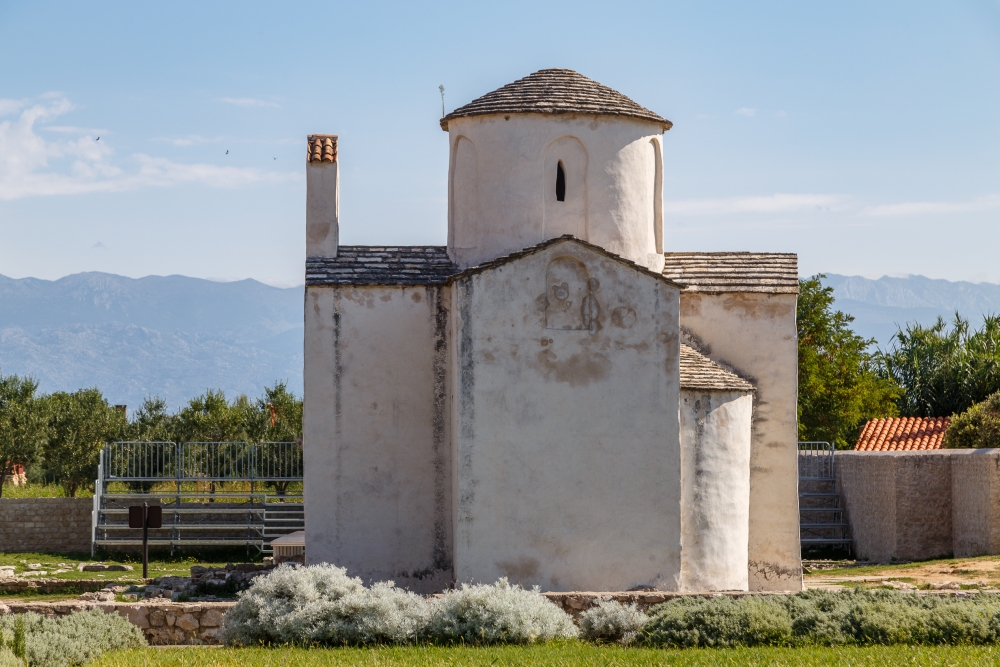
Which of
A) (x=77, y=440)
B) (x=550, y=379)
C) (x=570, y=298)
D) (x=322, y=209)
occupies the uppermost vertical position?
(x=322, y=209)

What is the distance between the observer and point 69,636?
11766mm

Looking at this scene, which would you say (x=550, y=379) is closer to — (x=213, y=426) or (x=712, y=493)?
(x=712, y=493)

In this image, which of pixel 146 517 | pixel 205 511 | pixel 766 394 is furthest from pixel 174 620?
pixel 205 511

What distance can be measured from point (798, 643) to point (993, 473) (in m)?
11.1

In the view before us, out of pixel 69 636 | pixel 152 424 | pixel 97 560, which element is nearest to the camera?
pixel 69 636

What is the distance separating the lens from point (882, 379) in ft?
149

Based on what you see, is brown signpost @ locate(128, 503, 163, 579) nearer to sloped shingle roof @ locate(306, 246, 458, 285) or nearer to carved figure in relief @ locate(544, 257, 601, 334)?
sloped shingle roof @ locate(306, 246, 458, 285)

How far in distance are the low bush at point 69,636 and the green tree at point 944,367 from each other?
31934 millimetres

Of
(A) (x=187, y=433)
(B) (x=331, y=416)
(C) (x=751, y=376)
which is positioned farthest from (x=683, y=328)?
(A) (x=187, y=433)

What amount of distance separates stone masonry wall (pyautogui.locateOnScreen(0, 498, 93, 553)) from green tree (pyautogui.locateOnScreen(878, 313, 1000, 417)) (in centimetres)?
2775

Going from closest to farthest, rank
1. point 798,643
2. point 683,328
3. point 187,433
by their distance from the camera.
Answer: point 798,643 → point 683,328 → point 187,433

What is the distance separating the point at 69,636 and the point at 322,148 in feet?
32.1

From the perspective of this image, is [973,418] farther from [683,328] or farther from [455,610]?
[455,610]

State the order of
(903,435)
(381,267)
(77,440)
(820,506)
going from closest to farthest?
(381,267) < (820,506) < (903,435) < (77,440)
